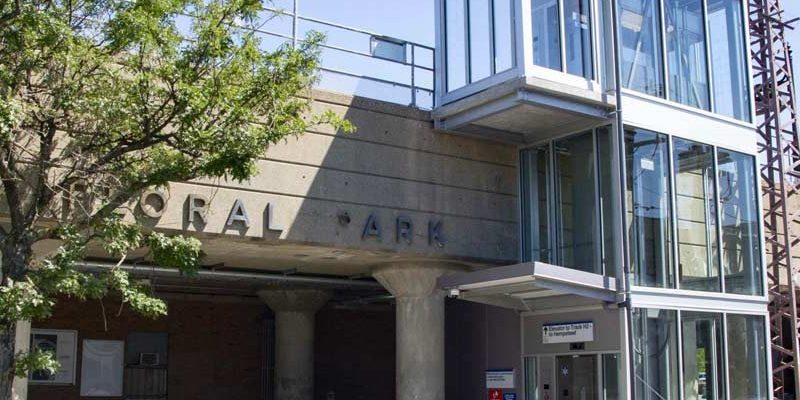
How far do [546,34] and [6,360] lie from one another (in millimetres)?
12497


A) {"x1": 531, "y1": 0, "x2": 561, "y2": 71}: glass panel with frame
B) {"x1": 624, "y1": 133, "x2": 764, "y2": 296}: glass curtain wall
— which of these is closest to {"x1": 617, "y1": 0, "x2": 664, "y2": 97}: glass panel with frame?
{"x1": 624, "y1": 133, "x2": 764, "y2": 296}: glass curtain wall

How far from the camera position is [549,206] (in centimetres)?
2262

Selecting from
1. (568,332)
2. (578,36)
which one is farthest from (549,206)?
(578,36)

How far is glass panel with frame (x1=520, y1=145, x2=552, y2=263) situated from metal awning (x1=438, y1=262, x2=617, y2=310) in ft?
3.57

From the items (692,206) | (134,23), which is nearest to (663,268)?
(692,206)

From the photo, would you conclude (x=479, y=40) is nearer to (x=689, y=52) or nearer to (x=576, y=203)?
Result: (x=576, y=203)

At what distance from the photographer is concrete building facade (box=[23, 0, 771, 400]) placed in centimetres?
2008

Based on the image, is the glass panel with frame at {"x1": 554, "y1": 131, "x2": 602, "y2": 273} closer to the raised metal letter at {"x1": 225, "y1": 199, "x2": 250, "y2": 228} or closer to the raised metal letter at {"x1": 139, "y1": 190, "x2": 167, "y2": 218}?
the raised metal letter at {"x1": 225, "y1": 199, "x2": 250, "y2": 228}

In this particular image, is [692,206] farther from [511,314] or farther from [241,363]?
[241,363]

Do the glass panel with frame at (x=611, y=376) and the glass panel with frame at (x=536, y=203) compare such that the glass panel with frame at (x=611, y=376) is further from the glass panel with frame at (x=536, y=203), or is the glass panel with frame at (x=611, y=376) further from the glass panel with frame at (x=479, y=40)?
the glass panel with frame at (x=479, y=40)

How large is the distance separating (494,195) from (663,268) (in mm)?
3826

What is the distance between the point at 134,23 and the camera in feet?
42.6

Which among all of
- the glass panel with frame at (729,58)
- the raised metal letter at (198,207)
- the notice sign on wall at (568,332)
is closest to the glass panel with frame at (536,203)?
the notice sign on wall at (568,332)

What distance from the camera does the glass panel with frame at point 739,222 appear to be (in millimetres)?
22625
